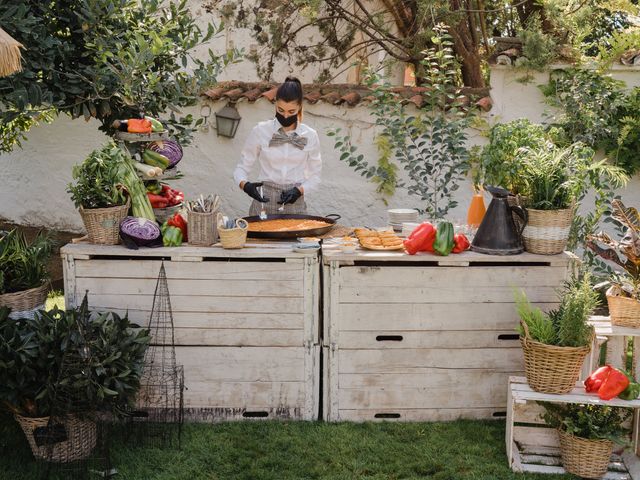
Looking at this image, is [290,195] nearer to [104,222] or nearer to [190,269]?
[190,269]

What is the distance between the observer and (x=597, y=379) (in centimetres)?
363

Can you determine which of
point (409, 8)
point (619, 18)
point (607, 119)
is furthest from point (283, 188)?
point (619, 18)

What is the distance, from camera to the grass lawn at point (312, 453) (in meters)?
3.63

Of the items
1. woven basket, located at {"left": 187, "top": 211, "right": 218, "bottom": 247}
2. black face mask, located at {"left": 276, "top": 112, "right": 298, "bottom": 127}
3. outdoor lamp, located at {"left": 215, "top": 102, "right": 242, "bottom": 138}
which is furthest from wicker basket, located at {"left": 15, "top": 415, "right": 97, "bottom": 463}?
outdoor lamp, located at {"left": 215, "top": 102, "right": 242, "bottom": 138}

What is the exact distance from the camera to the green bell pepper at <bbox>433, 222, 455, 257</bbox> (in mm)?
3965

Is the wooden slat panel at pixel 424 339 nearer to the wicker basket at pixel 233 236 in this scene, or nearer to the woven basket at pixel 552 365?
the woven basket at pixel 552 365

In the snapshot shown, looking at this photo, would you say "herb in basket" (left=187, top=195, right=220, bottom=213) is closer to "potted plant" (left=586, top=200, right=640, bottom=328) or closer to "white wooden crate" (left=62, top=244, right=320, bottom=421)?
"white wooden crate" (left=62, top=244, right=320, bottom=421)

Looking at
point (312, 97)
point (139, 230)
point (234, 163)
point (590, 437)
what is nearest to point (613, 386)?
point (590, 437)

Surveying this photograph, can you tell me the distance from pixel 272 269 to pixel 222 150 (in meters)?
3.03

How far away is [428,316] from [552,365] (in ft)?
2.45

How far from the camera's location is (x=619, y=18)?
337 inches

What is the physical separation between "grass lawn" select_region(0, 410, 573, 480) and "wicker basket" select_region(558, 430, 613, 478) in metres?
0.08

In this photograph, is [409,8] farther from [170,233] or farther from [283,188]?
[170,233]

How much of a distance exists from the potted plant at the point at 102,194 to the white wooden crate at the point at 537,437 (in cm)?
232
